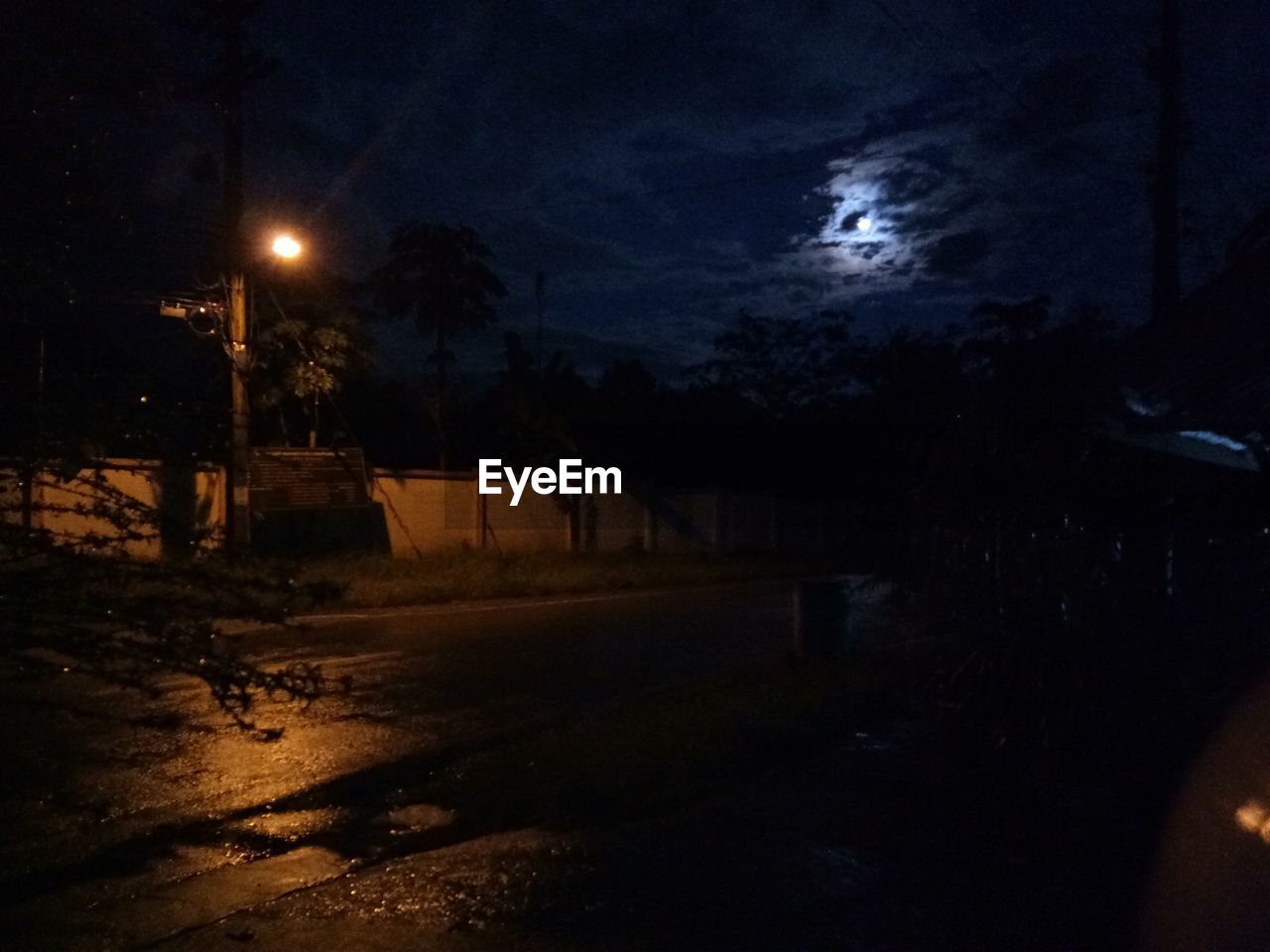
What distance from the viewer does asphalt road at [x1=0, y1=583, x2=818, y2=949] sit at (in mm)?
5953

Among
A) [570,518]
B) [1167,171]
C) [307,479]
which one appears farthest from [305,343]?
[1167,171]

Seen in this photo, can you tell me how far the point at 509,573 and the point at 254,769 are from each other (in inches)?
577

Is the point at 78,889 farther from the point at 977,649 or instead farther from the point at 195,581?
the point at 977,649

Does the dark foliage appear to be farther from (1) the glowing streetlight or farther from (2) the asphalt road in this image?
(1) the glowing streetlight

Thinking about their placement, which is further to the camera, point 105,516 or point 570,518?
point 570,518

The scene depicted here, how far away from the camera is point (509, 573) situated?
76.1 feet

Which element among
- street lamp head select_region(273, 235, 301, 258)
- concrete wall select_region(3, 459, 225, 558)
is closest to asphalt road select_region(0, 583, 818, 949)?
concrete wall select_region(3, 459, 225, 558)

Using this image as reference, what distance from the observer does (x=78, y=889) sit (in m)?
6.07

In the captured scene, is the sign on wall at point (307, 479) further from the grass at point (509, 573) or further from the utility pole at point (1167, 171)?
the utility pole at point (1167, 171)

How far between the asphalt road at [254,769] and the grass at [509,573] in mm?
4497

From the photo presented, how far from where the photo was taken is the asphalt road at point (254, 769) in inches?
234

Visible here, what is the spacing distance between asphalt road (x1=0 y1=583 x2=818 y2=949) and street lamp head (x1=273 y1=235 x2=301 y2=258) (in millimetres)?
6293

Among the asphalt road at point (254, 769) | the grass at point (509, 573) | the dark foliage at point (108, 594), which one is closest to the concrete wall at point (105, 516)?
the dark foliage at point (108, 594)

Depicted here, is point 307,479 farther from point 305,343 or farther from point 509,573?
point 509,573
